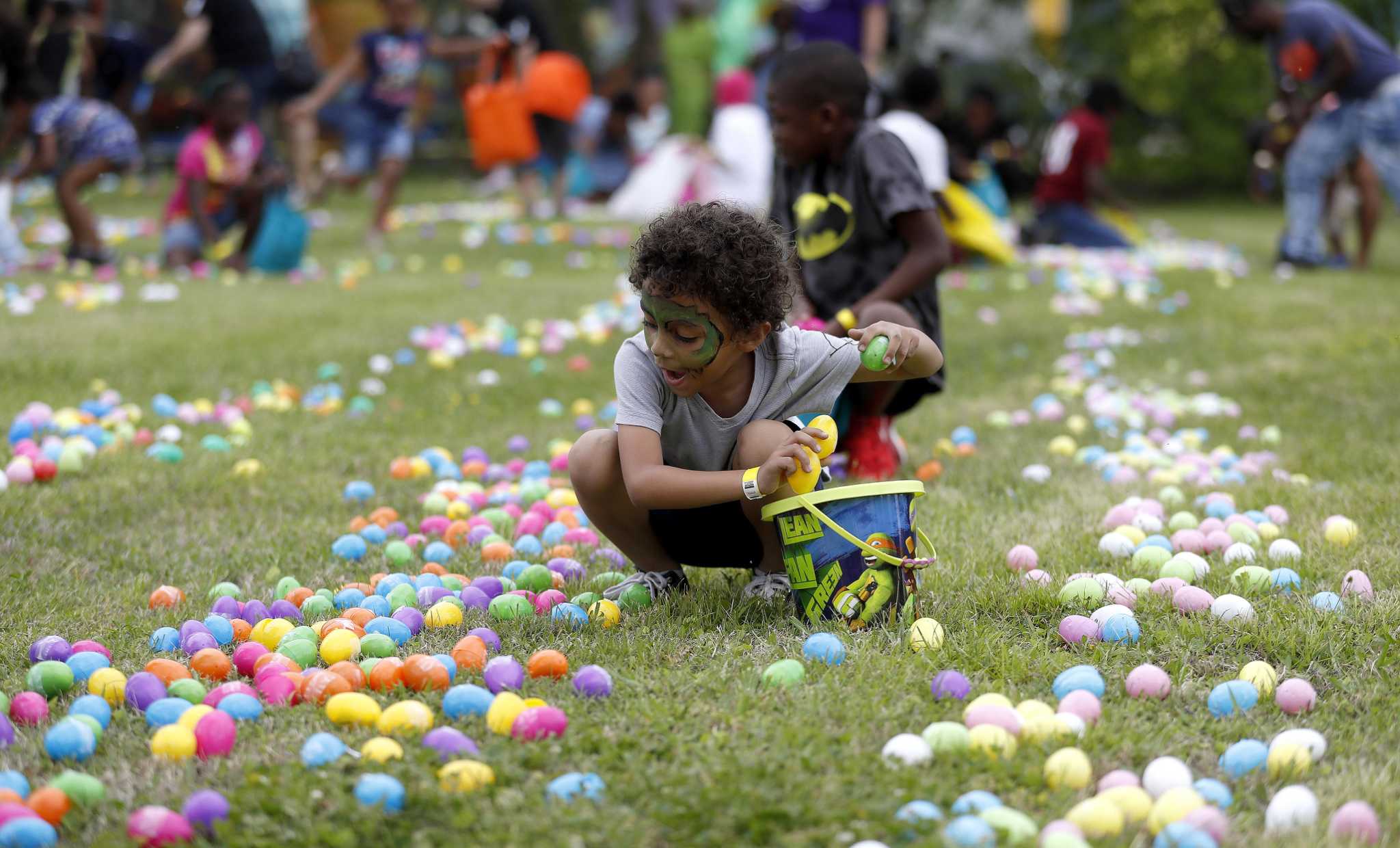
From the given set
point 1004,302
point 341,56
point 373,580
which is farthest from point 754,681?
point 341,56

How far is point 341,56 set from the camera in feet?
57.6

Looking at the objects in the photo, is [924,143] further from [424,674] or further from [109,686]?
[109,686]

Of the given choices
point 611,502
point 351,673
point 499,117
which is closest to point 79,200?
point 499,117

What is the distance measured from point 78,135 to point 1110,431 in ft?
22.4

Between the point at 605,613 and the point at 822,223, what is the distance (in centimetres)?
190

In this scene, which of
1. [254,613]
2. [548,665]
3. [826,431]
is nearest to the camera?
[548,665]

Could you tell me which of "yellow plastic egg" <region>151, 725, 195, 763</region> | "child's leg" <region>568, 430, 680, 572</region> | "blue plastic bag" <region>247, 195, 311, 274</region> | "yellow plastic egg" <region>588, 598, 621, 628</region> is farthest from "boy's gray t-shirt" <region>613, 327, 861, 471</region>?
"blue plastic bag" <region>247, 195, 311, 274</region>

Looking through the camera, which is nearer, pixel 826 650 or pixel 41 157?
pixel 826 650

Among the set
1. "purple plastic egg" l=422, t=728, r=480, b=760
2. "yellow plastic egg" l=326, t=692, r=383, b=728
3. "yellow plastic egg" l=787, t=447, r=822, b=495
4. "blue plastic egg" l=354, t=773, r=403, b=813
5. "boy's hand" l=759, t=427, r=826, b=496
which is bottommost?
"yellow plastic egg" l=326, t=692, r=383, b=728

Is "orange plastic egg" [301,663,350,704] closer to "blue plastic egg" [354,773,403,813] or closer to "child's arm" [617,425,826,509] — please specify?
"blue plastic egg" [354,773,403,813]

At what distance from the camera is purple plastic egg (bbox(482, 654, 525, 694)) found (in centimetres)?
242

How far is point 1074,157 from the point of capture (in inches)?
426

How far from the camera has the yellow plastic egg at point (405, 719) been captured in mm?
2234

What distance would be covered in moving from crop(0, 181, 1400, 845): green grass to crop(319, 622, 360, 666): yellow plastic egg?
0.15 meters
